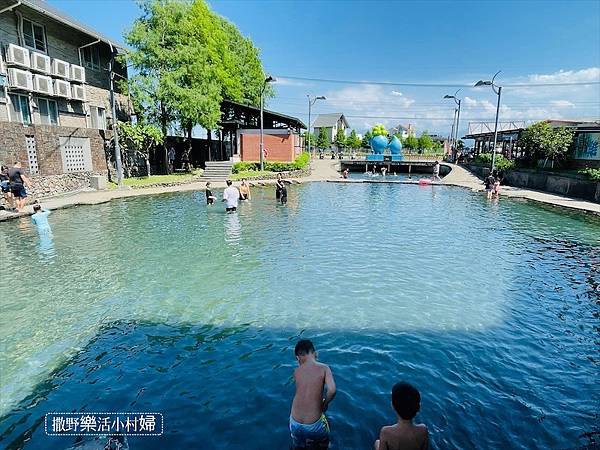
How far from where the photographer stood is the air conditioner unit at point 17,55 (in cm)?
2094

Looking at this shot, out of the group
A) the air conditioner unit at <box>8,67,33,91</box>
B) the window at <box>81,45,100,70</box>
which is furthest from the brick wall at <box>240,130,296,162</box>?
the air conditioner unit at <box>8,67,33,91</box>

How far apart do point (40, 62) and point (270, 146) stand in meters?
24.8

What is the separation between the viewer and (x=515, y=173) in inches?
1329

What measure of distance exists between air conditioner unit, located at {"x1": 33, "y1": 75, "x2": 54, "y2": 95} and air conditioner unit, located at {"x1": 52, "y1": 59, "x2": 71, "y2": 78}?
1.10 meters

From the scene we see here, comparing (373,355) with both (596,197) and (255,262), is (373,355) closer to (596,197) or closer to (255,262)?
(255,262)

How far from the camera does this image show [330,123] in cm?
10162

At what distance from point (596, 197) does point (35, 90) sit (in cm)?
3453

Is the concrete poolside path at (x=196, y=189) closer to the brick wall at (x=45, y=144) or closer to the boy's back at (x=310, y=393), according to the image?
the brick wall at (x=45, y=144)

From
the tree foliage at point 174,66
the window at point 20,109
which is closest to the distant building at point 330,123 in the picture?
the tree foliage at point 174,66

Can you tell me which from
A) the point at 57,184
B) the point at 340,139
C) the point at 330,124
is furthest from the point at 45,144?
the point at 330,124

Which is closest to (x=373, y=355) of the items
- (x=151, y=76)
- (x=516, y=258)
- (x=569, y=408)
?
(x=569, y=408)

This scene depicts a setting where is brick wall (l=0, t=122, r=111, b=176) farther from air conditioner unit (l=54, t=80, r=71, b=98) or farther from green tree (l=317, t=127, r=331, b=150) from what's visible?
green tree (l=317, t=127, r=331, b=150)

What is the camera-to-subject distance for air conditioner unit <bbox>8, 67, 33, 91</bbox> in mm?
21047

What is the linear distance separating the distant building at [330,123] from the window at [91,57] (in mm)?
70607
